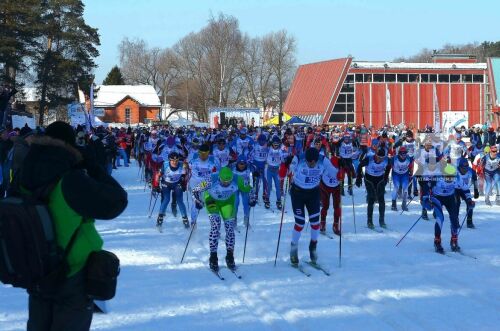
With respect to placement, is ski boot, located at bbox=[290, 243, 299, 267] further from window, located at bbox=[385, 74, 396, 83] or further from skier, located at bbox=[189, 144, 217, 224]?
window, located at bbox=[385, 74, 396, 83]

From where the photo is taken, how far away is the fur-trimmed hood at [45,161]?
12.4ft

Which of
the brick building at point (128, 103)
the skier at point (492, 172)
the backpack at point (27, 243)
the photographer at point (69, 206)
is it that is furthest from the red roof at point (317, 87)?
the backpack at point (27, 243)

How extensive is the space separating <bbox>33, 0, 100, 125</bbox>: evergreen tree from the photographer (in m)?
43.8

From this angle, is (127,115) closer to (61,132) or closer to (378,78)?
(378,78)

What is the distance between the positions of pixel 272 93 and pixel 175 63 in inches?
583

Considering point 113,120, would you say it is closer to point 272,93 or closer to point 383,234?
point 272,93

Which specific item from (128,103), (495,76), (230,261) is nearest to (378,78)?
(495,76)

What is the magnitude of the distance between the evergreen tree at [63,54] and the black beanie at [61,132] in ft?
143

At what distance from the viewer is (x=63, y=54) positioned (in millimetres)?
52625

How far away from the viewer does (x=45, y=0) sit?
161 ft

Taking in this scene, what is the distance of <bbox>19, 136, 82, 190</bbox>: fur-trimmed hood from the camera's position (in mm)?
3781

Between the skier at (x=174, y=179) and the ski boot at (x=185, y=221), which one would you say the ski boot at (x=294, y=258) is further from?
the skier at (x=174, y=179)

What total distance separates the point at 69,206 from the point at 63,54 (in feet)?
168

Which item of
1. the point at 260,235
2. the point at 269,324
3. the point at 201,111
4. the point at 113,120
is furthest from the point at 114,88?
the point at 269,324
